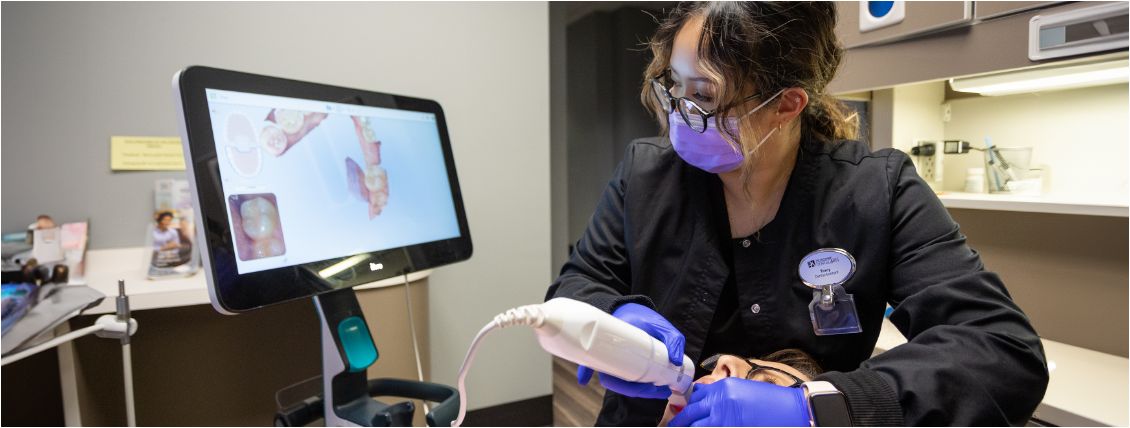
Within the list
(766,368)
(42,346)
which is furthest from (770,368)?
(42,346)

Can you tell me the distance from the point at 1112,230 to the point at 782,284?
0.97m

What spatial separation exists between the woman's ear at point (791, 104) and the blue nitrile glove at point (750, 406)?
448mm

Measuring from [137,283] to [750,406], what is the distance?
147 cm

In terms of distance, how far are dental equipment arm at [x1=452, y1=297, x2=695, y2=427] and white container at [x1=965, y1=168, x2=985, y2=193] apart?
4.40 ft

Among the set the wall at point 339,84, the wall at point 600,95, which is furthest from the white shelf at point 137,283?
the wall at point 600,95

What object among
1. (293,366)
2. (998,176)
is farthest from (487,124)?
(998,176)

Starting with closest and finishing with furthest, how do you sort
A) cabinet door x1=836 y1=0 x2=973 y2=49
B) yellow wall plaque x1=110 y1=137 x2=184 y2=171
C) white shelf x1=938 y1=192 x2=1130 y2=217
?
1. white shelf x1=938 y1=192 x2=1130 y2=217
2. cabinet door x1=836 y1=0 x2=973 y2=49
3. yellow wall plaque x1=110 y1=137 x2=184 y2=171

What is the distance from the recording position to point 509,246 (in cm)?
234

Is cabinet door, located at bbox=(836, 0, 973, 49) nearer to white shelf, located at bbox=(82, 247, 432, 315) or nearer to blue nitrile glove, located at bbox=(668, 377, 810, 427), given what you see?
blue nitrile glove, located at bbox=(668, 377, 810, 427)

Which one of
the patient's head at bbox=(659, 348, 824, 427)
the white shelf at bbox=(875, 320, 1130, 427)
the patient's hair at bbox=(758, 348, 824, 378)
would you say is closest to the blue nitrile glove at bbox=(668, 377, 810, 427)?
the patient's head at bbox=(659, 348, 824, 427)

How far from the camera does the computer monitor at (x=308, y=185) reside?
762 millimetres

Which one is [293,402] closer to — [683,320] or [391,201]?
[391,201]

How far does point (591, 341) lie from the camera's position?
664mm

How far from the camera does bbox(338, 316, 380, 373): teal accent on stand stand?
899mm
